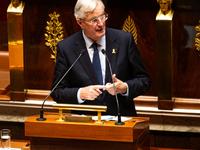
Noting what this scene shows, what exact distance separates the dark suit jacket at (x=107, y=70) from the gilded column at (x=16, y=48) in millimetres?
1906

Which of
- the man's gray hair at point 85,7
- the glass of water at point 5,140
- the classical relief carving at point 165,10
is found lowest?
the glass of water at point 5,140

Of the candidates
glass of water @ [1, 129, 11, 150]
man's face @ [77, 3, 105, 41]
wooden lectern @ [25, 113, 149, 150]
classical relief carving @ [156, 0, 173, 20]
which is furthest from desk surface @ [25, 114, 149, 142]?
classical relief carving @ [156, 0, 173, 20]

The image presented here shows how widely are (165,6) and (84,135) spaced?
2.39 m

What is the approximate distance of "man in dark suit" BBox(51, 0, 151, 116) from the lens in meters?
2.44

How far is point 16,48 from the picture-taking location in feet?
14.4

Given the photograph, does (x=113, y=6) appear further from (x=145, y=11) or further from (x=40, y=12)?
(x=40, y=12)

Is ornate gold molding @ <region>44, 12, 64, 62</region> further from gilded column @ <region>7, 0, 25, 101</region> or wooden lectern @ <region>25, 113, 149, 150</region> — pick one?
wooden lectern @ <region>25, 113, 149, 150</region>

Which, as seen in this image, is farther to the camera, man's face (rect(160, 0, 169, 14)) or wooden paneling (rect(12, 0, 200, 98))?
wooden paneling (rect(12, 0, 200, 98))

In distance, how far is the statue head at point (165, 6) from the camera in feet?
12.7

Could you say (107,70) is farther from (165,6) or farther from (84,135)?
(165,6)

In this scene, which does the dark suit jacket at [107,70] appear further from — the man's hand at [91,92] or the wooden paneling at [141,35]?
the wooden paneling at [141,35]

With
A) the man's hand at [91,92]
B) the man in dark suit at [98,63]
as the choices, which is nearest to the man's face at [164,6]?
the man in dark suit at [98,63]

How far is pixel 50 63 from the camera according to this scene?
14.7ft

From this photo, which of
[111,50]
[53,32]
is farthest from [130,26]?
[111,50]
